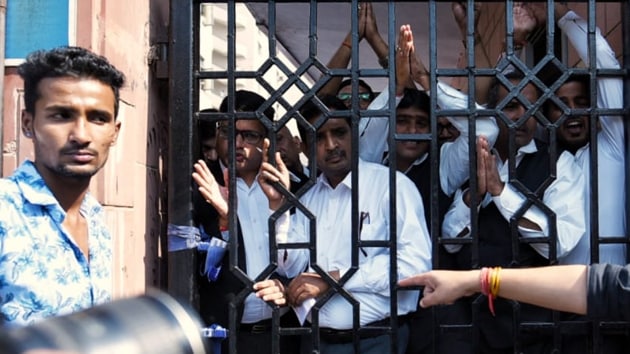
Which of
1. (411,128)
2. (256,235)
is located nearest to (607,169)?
(411,128)

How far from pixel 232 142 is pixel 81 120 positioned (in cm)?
87

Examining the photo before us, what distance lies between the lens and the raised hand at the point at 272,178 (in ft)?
10.0

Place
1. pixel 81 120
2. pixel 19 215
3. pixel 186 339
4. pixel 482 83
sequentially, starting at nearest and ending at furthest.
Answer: pixel 186 339 → pixel 19 215 → pixel 81 120 → pixel 482 83

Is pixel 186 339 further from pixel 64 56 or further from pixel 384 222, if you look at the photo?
pixel 384 222

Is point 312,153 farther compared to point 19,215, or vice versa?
point 312,153

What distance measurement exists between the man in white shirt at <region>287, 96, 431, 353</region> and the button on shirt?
1.02 meters

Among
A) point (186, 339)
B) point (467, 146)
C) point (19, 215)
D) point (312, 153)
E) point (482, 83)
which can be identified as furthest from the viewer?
point (482, 83)

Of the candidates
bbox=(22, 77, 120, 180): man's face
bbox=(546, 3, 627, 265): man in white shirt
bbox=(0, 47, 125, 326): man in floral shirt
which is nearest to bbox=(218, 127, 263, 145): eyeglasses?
bbox=(0, 47, 125, 326): man in floral shirt

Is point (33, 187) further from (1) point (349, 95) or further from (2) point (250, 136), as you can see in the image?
(1) point (349, 95)

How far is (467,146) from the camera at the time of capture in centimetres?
325

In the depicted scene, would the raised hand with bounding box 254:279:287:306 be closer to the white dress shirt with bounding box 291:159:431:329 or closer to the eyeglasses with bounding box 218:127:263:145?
the white dress shirt with bounding box 291:159:431:329

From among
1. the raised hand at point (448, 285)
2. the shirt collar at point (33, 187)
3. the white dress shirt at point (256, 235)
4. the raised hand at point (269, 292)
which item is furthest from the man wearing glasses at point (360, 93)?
the shirt collar at point (33, 187)

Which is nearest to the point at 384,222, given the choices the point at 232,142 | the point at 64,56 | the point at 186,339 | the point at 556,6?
the point at 232,142

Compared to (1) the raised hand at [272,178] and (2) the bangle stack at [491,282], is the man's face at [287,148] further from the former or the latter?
(2) the bangle stack at [491,282]
